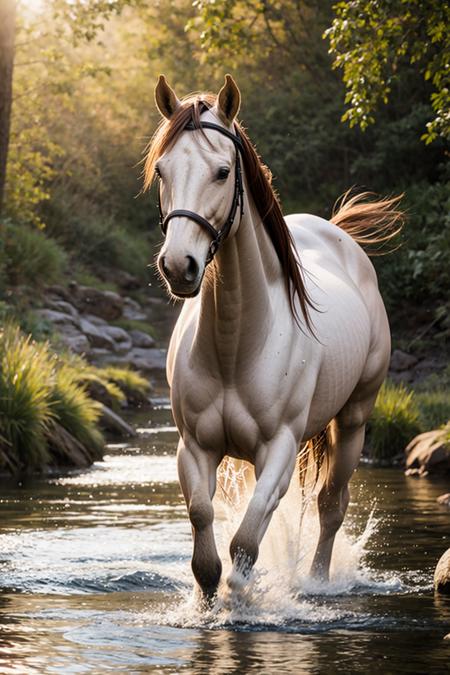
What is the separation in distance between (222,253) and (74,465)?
739cm

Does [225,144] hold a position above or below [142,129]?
below

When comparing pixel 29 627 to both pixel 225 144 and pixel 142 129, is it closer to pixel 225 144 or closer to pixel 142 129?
pixel 225 144

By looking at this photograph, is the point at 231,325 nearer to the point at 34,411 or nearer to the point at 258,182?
the point at 258,182

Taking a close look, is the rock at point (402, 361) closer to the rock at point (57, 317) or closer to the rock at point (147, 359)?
the rock at point (147, 359)

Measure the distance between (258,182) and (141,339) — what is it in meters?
20.3

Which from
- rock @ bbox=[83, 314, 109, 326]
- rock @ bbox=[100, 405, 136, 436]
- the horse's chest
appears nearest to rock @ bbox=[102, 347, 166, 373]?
rock @ bbox=[83, 314, 109, 326]

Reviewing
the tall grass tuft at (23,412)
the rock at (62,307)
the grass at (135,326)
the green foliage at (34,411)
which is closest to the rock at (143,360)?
the rock at (62,307)

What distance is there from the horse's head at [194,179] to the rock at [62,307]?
2010 centimetres

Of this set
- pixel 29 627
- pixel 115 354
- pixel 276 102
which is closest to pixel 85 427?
pixel 29 627

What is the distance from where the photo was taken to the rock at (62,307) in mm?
25578

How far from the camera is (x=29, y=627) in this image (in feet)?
19.7

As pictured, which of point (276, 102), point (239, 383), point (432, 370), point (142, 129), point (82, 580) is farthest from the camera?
point (142, 129)

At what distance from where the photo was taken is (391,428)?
45.5 ft

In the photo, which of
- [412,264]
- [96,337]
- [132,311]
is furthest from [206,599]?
[132,311]
